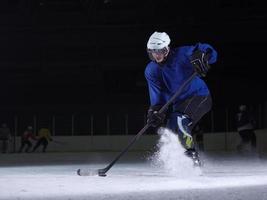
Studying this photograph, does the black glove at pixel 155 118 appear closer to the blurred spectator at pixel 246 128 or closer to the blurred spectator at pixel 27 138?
the blurred spectator at pixel 246 128

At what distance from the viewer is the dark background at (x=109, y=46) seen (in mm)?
20797

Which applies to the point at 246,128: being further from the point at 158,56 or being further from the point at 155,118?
the point at 158,56

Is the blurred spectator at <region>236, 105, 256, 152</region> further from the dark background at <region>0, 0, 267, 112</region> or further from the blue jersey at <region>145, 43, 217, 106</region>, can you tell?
the dark background at <region>0, 0, 267, 112</region>

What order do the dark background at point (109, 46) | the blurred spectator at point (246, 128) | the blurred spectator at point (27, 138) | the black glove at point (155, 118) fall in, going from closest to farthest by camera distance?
the black glove at point (155, 118) < the blurred spectator at point (246, 128) < the blurred spectator at point (27, 138) < the dark background at point (109, 46)

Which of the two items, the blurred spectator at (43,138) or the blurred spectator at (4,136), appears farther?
the blurred spectator at (4,136)

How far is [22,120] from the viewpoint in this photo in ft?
72.5

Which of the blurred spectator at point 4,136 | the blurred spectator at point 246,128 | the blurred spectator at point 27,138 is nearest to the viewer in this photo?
the blurred spectator at point 246,128

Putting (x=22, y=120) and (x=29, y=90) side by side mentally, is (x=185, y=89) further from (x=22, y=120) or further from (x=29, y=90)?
(x=29, y=90)

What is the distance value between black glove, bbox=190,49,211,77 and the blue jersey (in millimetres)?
130

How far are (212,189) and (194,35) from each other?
1750 centimetres

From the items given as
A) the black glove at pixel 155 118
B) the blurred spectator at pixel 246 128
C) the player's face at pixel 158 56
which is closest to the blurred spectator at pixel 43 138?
the blurred spectator at pixel 246 128

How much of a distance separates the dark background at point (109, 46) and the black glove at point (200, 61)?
15.3 meters

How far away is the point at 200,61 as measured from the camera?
5344mm

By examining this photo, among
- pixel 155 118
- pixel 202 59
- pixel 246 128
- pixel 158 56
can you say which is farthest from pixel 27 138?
pixel 202 59
